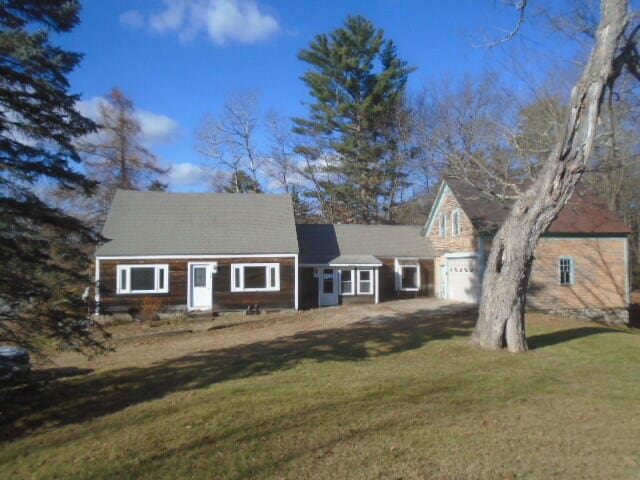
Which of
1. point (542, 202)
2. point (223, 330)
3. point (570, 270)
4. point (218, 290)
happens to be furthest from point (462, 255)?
point (542, 202)

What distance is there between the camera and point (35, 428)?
7.05 metres

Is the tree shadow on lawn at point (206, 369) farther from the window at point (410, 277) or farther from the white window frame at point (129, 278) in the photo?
the white window frame at point (129, 278)

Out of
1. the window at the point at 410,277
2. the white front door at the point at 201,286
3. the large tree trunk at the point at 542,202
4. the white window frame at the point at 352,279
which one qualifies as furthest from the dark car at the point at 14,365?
the window at the point at 410,277

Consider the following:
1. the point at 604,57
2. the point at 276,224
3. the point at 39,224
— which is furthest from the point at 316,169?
the point at 39,224

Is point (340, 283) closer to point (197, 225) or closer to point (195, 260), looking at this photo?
point (195, 260)

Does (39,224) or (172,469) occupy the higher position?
(39,224)

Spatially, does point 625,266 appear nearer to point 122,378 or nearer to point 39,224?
point 122,378

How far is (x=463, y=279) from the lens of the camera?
24625 mm

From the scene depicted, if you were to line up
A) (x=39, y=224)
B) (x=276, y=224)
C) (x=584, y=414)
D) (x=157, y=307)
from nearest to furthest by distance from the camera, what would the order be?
1. (x=584, y=414)
2. (x=39, y=224)
3. (x=157, y=307)
4. (x=276, y=224)

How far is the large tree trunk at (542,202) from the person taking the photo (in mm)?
10812

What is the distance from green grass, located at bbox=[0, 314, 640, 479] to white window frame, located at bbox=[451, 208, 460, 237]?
1385 cm

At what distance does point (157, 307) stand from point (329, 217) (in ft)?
68.1

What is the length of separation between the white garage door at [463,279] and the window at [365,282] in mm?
4159

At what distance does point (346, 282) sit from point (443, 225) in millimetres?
6315
